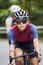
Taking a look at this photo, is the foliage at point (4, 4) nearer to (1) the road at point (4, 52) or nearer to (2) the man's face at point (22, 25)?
(1) the road at point (4, 52)

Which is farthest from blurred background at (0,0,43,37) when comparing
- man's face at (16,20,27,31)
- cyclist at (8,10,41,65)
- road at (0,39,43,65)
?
man's face at (16,20,27,31)

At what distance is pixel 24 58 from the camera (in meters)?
5.50

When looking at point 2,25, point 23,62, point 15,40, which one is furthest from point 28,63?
point 2,25

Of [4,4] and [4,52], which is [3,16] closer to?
[4,4]

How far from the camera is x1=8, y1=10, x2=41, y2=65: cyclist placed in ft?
18.5

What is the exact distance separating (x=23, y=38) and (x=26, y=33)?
0.12m

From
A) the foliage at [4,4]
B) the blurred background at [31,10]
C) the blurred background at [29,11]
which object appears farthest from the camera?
the foliage at [4,4]

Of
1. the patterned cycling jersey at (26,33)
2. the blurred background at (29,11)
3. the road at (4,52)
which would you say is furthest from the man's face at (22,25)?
the blurred background at (29,11)

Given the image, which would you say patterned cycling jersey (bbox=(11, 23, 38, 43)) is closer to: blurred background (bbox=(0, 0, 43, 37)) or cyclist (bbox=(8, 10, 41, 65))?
cyclist (bbox=(8, 10, 41, 65))

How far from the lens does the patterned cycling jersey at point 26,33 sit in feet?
19.0

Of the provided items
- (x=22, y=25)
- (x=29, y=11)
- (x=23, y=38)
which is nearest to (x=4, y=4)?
(x=29, y=11)

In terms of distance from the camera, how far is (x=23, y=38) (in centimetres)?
594

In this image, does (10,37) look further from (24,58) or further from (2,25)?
(2,25)

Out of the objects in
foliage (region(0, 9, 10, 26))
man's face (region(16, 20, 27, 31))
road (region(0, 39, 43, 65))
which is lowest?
road (region(0, 39, 43, 65))
